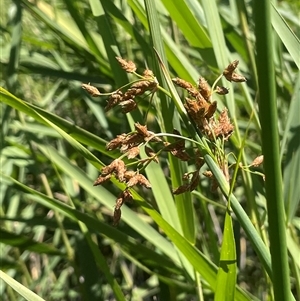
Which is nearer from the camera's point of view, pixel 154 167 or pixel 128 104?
pixel 128 104

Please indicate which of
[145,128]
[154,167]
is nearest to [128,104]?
[145,128]

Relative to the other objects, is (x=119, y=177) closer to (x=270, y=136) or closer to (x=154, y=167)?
(x=270, y=136)

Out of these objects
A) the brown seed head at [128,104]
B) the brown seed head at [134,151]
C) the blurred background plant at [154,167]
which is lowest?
the blurred background plant at [154,167]

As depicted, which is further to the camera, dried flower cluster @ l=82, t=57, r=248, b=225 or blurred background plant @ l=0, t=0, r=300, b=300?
blurred background plant @ l=0, t=0, r=300, b=300

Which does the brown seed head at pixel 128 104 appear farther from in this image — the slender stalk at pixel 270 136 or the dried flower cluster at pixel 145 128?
the slender stalk at pixel 270 136

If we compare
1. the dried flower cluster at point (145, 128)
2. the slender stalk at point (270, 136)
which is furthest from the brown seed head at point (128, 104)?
the slender stalk at point (270, 136)

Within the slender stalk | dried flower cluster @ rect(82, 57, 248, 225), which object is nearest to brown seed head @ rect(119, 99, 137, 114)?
dried flower cluster @ rect(82, 57, 248, 225)

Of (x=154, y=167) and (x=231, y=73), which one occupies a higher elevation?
(x=231, y=73)

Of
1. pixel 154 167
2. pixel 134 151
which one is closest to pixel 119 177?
pixel 134 151

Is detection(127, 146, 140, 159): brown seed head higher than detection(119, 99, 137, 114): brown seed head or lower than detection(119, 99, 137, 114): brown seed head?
lower

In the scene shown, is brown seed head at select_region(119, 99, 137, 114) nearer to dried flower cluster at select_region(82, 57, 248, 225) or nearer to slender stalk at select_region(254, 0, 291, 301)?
dried flower cluster at select_region(82, 57, 248, 225)
